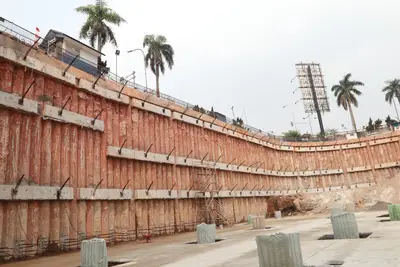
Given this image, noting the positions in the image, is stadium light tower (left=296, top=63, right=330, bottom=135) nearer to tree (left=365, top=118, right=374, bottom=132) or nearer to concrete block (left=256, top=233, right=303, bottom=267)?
tree (left=365, top=118, right=374, bottom=132)

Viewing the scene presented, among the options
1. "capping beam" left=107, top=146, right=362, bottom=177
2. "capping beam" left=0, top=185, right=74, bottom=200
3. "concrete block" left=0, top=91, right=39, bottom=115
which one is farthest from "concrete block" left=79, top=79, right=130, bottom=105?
"capping beam" left=0, top=185, right=74, bottom=200

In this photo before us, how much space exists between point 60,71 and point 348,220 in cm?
1370

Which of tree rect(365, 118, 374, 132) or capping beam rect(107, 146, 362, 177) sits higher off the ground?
tree rect(365, 118, 374, 132)

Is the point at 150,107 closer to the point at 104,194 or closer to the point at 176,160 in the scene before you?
the point at 176,160

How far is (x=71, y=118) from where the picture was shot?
572 inches

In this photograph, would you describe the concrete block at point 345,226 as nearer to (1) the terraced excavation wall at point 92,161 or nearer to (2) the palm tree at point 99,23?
(1) the terraced excavation wall at point 92,161

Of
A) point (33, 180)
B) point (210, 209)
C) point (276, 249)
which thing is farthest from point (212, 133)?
point (276, 249)

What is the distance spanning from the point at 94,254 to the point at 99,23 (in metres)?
30.5

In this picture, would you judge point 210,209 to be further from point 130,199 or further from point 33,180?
point 33,180

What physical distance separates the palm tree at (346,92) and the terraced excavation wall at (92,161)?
39154 mm

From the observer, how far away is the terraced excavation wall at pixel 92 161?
12.1 m

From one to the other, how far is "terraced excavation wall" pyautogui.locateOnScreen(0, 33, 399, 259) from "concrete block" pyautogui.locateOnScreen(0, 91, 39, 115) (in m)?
0.04

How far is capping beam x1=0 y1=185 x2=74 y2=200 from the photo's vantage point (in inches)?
445

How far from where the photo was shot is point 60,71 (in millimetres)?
14688
